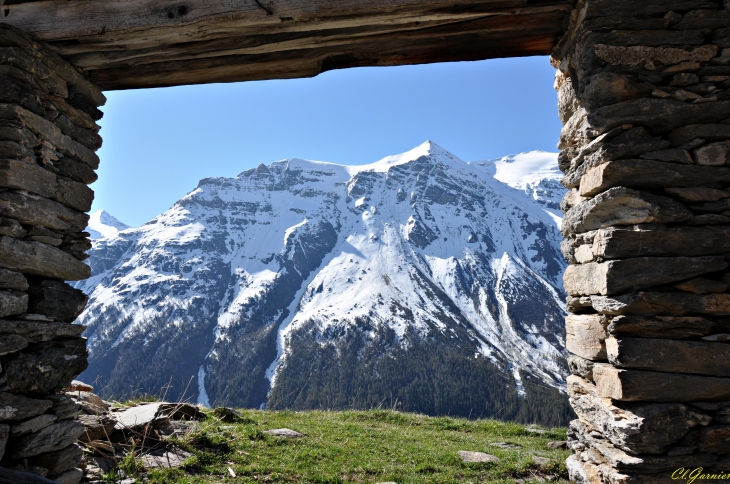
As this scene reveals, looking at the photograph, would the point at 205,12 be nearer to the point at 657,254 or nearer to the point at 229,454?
the point at 657,254

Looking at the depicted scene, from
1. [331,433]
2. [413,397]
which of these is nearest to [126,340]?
[413,397]

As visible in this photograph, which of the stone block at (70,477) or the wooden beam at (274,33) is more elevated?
the wooden beam at (274,33)

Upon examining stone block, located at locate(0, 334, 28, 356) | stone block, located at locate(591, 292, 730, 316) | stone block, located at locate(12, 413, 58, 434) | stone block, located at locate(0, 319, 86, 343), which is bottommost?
stone block, located at locate(12, 413, 58, 434)

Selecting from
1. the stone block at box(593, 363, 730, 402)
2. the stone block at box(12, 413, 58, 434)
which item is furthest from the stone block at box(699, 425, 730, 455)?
the stone block at box(12, 413, 58, 434)

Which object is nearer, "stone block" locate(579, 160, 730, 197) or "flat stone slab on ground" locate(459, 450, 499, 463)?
"stone block" locate(579, 160, 730, 197)

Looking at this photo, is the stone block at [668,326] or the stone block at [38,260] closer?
the stone block at [668,326]

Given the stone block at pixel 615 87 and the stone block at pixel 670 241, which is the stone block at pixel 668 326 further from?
the stone block at pixel 615 87

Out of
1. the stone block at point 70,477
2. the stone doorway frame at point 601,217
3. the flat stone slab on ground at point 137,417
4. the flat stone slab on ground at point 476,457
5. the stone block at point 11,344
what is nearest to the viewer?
the stone doorway frame at point 601,217

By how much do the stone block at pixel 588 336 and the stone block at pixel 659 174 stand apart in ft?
3.59

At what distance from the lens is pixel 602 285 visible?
3.70 meters

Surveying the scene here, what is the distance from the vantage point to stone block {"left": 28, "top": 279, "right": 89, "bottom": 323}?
4605 mm

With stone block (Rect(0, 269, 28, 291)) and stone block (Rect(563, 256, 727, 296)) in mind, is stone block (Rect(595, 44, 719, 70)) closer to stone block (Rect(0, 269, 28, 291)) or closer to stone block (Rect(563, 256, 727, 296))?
stone block (Rect(563, 256, 727, 296))

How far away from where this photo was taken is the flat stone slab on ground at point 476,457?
280 inches

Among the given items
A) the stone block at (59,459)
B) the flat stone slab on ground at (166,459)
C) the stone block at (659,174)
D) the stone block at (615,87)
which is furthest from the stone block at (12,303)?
the stone block at (615,87)
